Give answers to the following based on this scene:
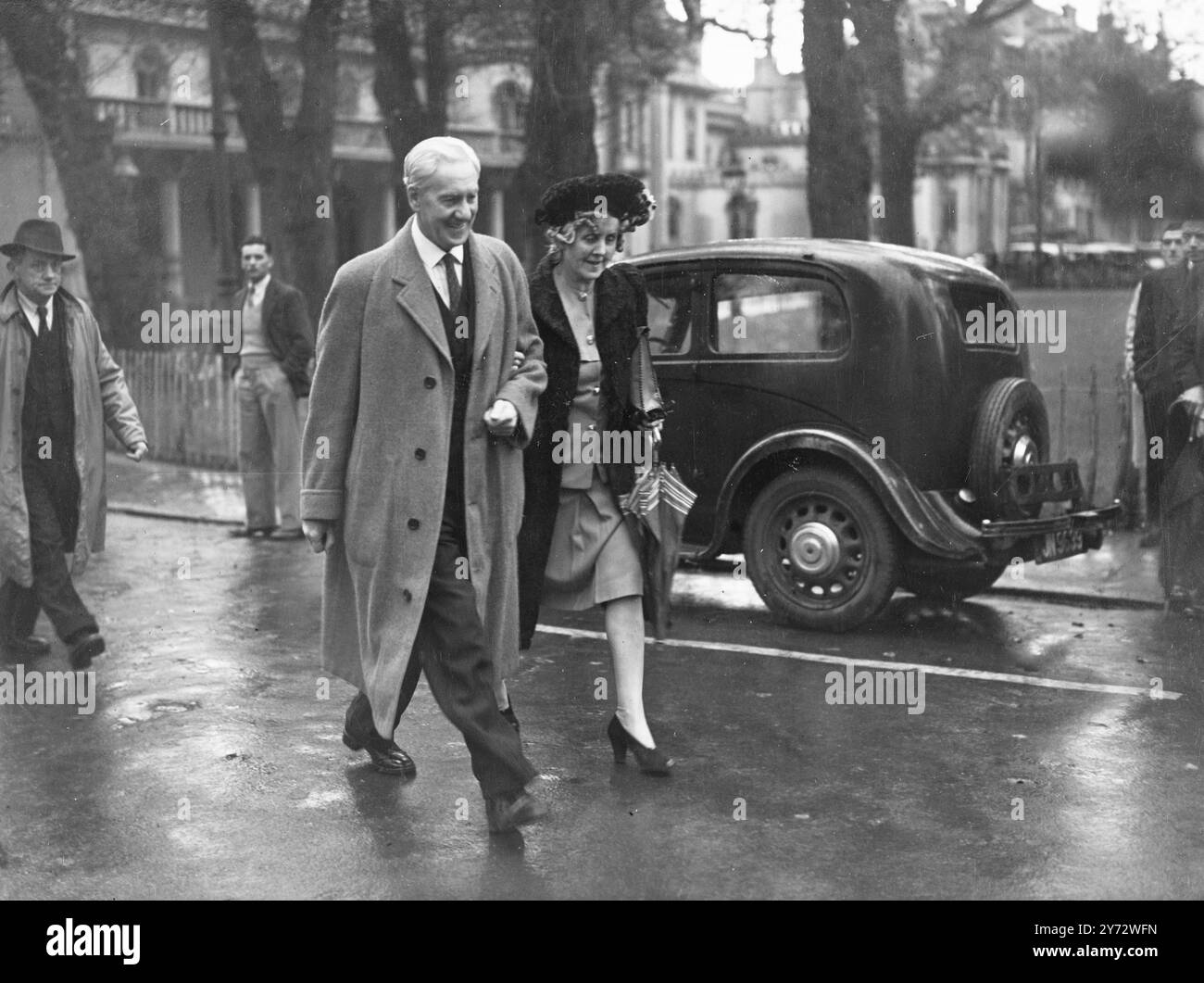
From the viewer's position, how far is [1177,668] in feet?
24.3

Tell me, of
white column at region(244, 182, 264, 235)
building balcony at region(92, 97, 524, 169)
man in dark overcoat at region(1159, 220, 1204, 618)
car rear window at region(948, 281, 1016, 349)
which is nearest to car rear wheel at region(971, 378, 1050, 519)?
car rear window at region(948, 281, 1016, 349)

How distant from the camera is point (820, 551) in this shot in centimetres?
826

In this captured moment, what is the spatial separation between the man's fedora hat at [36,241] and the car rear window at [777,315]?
3.21m

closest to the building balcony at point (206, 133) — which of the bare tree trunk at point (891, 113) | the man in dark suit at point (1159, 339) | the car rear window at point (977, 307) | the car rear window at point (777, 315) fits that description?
the bare tree trunk at point (891, 113)

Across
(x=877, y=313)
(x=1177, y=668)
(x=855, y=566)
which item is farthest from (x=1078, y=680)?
(x=877, y=313)

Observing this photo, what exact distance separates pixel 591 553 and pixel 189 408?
36.6 feet

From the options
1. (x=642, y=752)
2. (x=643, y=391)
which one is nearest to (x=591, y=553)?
(x=643, y=391)

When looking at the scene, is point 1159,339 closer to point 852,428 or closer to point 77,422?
point 852,428

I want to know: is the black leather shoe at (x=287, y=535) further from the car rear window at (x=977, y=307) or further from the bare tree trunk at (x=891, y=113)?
the car rear window at (x=977, y=307)

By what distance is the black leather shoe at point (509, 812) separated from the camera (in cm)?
495

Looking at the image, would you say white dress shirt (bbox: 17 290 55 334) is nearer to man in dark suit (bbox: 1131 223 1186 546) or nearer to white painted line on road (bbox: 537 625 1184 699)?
white painted line on road (bbox: 537 625 1184 699)

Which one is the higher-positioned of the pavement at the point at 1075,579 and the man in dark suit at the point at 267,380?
the man in dark suit at the point at 267,380
